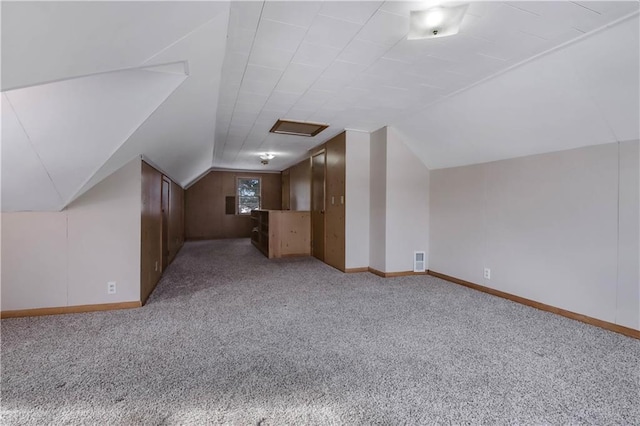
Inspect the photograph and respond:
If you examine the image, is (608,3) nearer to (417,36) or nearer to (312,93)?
(417,36)

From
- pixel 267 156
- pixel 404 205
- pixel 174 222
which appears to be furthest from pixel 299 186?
pixel 404 205

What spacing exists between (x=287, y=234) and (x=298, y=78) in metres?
3.88

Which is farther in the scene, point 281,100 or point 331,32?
point 281,100

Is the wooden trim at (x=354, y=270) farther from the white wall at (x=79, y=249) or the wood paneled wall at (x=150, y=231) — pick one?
the white wall at (x=79, y=249)

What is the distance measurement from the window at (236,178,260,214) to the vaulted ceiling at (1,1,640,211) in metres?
6.46

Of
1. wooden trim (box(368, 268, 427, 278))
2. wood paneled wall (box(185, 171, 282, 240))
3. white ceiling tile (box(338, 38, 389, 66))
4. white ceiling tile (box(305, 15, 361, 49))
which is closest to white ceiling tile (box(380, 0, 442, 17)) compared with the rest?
white ceiling tile (box(305, 15, 361, 49))

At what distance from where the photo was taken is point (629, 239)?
7.98 feet

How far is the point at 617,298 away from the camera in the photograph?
2479 millimetres

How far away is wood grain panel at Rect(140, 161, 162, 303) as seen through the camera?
3.21 metres

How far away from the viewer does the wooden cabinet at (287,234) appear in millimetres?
6184

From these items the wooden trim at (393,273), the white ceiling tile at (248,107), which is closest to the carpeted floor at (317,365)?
the wooden trim at (393,273)

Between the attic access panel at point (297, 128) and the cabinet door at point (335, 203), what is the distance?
0.47 meters

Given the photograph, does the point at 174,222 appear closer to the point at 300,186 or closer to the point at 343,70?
the point at 300,186

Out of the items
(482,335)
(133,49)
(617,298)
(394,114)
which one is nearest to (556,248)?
(617,298)
